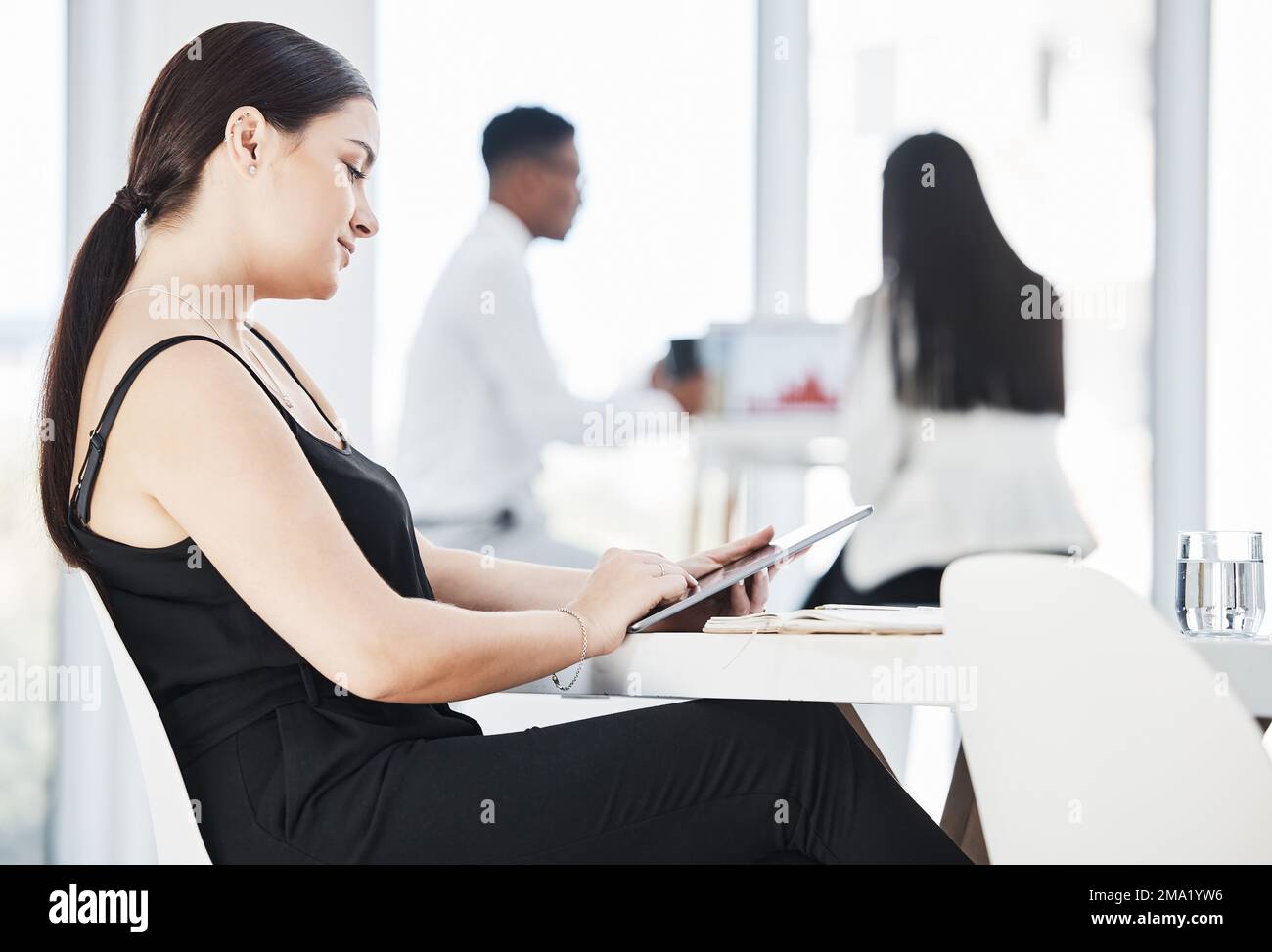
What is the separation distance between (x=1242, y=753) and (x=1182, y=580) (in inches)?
11.2

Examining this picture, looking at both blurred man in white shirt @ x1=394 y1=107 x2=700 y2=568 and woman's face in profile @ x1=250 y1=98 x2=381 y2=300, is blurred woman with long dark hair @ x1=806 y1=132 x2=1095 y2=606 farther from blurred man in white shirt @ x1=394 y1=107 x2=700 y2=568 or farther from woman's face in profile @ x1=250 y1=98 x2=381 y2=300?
woman's face in profile @ x1=250 y1=98 x2=381 y2=300

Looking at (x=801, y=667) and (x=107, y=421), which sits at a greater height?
(x=107, y=421)

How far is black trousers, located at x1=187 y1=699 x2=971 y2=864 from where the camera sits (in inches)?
37.3

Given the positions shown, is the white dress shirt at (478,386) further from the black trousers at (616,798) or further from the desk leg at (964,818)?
the black trousers at (616,798)

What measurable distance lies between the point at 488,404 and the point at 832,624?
4.87 feet

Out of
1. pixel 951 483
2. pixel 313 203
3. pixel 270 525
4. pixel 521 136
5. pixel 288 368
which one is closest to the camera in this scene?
pixel 270 525

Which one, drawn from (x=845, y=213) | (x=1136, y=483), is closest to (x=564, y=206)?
(x=845, y=213)

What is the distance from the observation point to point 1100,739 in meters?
0.94

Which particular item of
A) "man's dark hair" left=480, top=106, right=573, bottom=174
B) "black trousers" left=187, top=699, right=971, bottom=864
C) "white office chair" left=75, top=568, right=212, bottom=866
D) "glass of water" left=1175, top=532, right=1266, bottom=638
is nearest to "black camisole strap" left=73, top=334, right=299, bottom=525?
"white office chair" left=75, top=568, right=212, bottom=866

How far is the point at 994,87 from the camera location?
2.72 m

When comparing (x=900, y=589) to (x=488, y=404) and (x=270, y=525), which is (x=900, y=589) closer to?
(x=488, y=404)

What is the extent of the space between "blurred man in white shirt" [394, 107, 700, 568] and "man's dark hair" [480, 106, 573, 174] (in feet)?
0.27

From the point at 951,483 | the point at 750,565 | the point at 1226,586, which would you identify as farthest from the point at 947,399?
the point at 750,565

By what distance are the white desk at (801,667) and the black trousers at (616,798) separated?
46 mm
